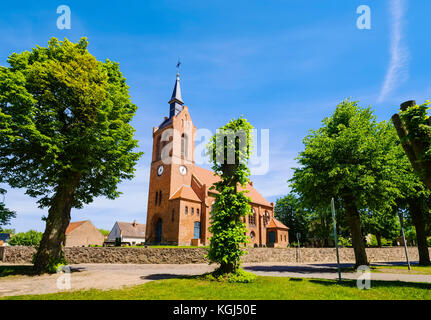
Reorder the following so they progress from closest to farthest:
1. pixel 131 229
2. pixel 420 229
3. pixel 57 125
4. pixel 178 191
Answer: pixel 57 125 < pixel 420 229 < pixel 178 191 < pixel 131 229

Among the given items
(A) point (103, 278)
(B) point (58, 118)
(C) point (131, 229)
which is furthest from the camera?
(C) point (131, 229)

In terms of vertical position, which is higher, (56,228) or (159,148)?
(159,148)

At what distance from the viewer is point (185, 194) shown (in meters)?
36.0

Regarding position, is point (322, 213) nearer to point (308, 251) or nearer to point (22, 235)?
point (308, 251)

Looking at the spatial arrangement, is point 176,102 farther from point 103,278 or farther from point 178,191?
point 103,278

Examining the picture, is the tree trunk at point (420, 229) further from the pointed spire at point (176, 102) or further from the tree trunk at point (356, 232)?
the pointed spire at point (176, 102)

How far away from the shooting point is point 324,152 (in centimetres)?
1516

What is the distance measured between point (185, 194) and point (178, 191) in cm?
154

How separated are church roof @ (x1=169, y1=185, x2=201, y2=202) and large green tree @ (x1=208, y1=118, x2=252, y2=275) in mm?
23534

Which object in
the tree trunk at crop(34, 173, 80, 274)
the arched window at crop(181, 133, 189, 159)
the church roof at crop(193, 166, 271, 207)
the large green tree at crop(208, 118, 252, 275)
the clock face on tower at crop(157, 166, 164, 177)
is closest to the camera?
the large green tree at crop(208, 118, 252, 275)

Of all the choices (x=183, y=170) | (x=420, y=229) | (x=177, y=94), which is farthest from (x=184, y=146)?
(x=420, y=229)

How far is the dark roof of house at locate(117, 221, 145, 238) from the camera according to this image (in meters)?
60.0

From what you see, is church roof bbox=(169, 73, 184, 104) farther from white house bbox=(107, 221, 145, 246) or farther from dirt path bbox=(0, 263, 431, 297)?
white house bbox=(107, 221, 145, 246)

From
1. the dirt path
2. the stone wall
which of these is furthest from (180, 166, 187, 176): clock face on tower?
the dirt path
